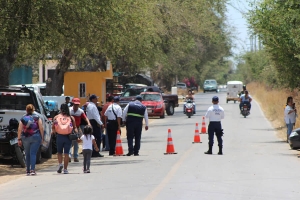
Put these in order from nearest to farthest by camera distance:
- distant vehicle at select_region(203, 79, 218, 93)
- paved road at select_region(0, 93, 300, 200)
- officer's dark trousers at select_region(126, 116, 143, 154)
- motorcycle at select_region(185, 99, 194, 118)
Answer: paved road at select_region(0, 93, 300, 200), officer's dark trousers at select_region(126, 116, 143, 154), motorcycle at select_region(185, 99, 194, 118), distant vehicle at select_region(203, 79, 218, 93)

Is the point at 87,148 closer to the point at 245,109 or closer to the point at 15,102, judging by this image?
the point at 15,102

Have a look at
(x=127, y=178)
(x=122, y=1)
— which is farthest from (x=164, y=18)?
(x=127, y=178)

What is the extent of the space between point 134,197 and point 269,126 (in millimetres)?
26884

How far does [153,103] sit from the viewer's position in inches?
1766

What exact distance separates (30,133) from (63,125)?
0.76 meters

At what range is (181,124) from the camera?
39844 mm

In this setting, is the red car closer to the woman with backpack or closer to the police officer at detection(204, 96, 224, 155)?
the police officer at detection(204, 96, 224, 155)

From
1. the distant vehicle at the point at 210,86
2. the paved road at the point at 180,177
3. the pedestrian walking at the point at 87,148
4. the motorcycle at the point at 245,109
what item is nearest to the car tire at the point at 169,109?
the motorcycle at the point at 245,109

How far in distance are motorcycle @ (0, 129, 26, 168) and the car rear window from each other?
43.7 inches

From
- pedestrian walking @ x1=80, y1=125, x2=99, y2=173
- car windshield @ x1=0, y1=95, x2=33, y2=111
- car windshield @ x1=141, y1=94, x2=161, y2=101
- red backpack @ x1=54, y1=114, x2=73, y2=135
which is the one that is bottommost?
pedestrian walking @ x1=80, y1=125, x2=99, y2=173

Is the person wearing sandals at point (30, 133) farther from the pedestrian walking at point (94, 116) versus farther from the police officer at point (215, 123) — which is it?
the police officer at point (215, 123)

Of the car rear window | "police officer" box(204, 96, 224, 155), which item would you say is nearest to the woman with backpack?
the car rear window

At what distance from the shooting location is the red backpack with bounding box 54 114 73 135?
17.4m

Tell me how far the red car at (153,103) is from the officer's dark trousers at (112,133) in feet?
70.8
